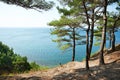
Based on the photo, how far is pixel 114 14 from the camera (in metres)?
24.6

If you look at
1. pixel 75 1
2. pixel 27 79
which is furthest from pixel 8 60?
pixel 27 79

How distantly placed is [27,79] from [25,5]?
141 inches

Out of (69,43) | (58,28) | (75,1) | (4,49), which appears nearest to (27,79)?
(75,1)

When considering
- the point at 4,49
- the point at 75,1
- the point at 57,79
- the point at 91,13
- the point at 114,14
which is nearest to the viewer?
the point at 57,79

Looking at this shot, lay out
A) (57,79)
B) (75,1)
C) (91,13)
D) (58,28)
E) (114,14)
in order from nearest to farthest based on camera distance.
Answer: (57,79) → (75,1) → (91,13) → (114,14) → (58,28)

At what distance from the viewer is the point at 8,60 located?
46.1 m

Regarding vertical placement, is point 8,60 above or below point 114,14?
below

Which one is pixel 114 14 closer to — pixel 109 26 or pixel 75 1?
pixel 109 26

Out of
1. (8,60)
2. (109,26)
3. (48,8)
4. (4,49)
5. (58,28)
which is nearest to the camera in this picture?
(48,8)

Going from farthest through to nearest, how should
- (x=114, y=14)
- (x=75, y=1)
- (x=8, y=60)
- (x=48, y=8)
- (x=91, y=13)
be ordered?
(x=8, y=60), (x=114, y=14), (x=91, y=13), (x=75, y=1), (x=48, y=8)

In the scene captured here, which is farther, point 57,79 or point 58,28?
point 58,28

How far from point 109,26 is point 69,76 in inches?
807

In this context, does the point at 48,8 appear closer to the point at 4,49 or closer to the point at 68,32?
the point at 68,32

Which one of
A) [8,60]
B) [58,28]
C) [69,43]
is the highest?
[58,28]
